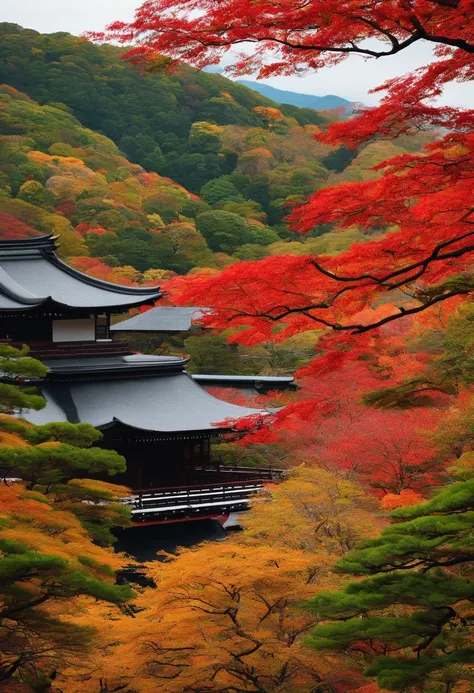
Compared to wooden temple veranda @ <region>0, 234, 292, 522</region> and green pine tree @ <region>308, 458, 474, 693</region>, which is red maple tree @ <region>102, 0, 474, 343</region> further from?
wooden temple veranda @ <region>0, 234, 292, 522</region>

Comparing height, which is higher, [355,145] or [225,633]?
[355,145]

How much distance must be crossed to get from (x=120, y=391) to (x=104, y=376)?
46cm

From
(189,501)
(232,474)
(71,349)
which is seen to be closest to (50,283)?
(71,349)

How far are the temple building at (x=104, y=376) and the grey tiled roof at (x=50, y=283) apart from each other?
0.9 inches

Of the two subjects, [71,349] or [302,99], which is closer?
[71,349]

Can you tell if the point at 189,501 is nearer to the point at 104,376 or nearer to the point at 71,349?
the point at 104,376

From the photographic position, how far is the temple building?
70.9ft

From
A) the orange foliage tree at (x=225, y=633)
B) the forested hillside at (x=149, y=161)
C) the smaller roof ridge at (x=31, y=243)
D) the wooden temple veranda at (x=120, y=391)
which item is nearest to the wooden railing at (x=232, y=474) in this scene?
the wooden temple veranda at (x=120, y=391)

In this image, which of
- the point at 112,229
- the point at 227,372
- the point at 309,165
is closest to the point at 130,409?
the point at 227,372

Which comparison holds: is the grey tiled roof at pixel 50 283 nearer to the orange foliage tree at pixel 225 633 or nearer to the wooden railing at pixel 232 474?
the wooden railing at pixel 232 474

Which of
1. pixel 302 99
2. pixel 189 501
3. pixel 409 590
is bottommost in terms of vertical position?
pixel 189 501

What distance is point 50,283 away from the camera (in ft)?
76.7

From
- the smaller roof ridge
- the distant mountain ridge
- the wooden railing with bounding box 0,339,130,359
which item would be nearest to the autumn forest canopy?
the wooden railing with bounding box 0,339,130,359

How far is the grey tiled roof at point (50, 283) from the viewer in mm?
22641
